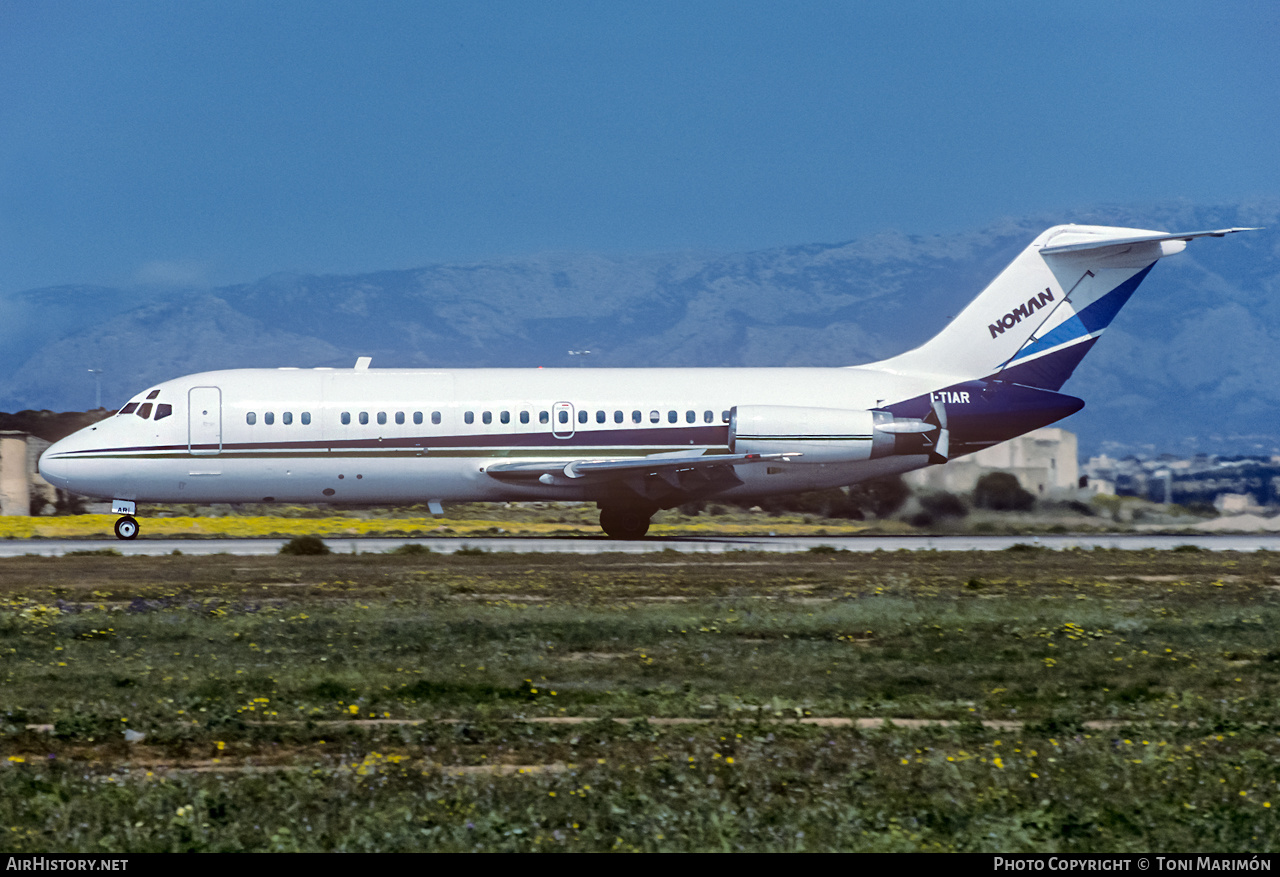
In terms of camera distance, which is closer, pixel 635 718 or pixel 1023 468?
pixel 635 718

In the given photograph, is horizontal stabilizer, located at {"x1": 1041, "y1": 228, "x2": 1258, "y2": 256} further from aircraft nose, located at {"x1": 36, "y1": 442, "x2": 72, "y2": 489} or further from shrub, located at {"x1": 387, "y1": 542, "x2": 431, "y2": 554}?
aircraft nose, located at {"x1": 36, "y1": 442, "x2": 72, "y2": 489}

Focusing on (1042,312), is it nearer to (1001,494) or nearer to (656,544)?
(1001,494)

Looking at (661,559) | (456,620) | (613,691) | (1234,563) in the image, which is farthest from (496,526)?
(613,691)

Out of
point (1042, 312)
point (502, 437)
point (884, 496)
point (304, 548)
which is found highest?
point (1042, 312)

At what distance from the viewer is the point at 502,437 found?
120 feet

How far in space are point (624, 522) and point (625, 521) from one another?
0.05 meters

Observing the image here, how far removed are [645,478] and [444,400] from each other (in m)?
5.92

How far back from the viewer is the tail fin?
1558 inches

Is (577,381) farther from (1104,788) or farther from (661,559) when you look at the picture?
(1104,788)

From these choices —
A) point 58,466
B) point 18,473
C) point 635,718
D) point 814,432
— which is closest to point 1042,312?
point 814,432

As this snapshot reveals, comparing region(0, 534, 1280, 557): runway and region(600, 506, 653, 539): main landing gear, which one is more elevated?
region(600, 506, 653, 539): main landing gear

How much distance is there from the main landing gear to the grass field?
14.1m

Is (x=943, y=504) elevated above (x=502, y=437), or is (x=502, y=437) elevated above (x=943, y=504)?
(x=502, y=437)

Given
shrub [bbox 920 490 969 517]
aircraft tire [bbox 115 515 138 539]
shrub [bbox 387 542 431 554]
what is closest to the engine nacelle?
shrub [bbox 920 490 969 517]
